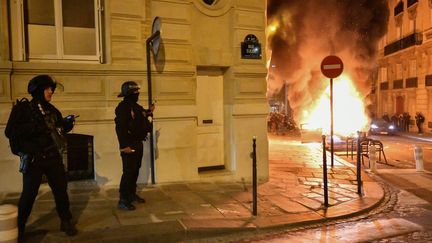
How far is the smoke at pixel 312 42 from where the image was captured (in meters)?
24.8

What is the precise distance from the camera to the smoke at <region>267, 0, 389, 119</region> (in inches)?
977

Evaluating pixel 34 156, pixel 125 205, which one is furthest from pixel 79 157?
pixel 34 156

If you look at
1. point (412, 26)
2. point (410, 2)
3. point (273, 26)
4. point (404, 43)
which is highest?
point (410, 2)

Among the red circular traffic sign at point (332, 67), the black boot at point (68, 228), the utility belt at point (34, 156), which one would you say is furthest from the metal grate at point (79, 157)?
the red circular traffic sign at point (332, 67)

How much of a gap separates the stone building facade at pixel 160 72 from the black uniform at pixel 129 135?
148 centimetres

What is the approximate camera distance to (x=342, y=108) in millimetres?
24250

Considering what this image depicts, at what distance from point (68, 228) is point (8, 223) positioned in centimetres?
86

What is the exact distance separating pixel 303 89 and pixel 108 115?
1973cm

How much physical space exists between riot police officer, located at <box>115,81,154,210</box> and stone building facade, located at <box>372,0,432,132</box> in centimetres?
2742

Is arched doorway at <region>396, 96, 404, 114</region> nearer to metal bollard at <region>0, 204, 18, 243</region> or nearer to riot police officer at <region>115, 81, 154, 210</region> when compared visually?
riot police officer at <region>115, 81, 154, 210</region>

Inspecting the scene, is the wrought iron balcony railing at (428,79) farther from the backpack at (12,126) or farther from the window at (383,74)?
the backpack at (12,126)

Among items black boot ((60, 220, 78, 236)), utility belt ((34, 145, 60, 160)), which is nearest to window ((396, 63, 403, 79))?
black boot ((60, 220, 78, 236))

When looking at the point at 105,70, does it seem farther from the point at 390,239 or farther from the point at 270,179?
the point at 390,239

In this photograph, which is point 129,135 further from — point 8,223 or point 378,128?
point 378,128
